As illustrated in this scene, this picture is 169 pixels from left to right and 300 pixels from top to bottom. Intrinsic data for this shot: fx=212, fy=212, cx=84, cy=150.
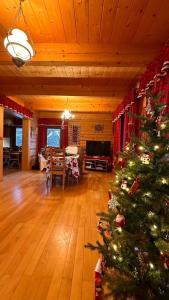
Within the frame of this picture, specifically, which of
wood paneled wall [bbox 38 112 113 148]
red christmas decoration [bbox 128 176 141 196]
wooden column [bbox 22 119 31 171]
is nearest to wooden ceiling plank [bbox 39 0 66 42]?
red christmas decoration [bbox 128 176 141 196]

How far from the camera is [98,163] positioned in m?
8.70

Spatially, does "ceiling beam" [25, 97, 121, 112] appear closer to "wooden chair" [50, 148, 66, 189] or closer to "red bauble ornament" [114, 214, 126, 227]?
"wooden chair" [50, 148, 66, 189]

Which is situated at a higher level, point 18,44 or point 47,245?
point 18,44

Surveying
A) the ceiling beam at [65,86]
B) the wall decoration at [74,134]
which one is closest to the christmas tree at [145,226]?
the ceiling beam at [65,86]

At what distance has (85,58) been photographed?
304 centimetres

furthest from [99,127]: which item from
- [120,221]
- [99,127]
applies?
[120,221]

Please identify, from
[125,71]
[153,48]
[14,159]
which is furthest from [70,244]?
[14,159]

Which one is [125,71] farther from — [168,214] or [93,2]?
[168,214]

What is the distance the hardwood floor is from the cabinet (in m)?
4.08

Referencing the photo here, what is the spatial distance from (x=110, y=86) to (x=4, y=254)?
422cm

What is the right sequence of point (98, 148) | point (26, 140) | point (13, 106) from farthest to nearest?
point (98, 148)
point (26, 140)
point (13, 106)

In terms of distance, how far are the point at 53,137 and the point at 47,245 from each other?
25.1 ft

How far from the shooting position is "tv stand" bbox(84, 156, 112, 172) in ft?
28.0

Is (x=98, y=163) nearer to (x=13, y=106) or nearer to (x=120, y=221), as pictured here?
(x=13, y=106)
